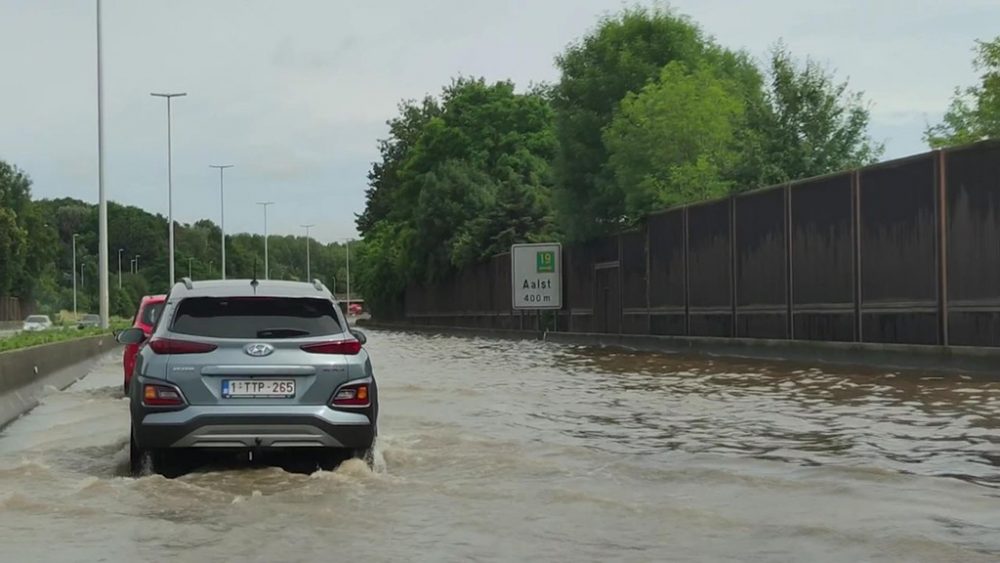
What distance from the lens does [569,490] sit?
9.87 meters

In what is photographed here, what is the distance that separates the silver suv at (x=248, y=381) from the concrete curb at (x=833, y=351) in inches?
518

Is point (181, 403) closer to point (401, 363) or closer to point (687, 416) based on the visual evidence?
point (687, 416)

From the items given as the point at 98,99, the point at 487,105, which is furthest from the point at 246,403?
the point at 487,105

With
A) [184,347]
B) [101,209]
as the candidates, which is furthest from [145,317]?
Answer: [101,209]

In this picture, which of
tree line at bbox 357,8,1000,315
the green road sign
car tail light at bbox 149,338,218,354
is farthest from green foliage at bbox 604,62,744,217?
car tail light at bbox 149,338,218,354

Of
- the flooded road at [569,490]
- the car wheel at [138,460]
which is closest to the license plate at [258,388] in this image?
the flooded road at [569,490]

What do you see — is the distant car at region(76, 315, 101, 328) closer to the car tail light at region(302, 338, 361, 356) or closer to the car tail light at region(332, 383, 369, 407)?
the car tail light at region(302, 338, 361, 356)

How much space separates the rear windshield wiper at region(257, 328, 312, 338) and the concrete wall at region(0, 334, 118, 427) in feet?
21.5

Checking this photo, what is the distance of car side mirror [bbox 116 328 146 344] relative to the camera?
39.5 ft

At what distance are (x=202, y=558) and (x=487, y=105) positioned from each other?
67.7 meters

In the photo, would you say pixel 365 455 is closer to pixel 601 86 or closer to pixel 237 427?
pixel 237 427

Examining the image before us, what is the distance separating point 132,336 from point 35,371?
830 centimetres

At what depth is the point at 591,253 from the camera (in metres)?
49.1

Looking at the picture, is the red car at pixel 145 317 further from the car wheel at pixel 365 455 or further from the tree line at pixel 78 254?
the tree line at pixel 78 254
